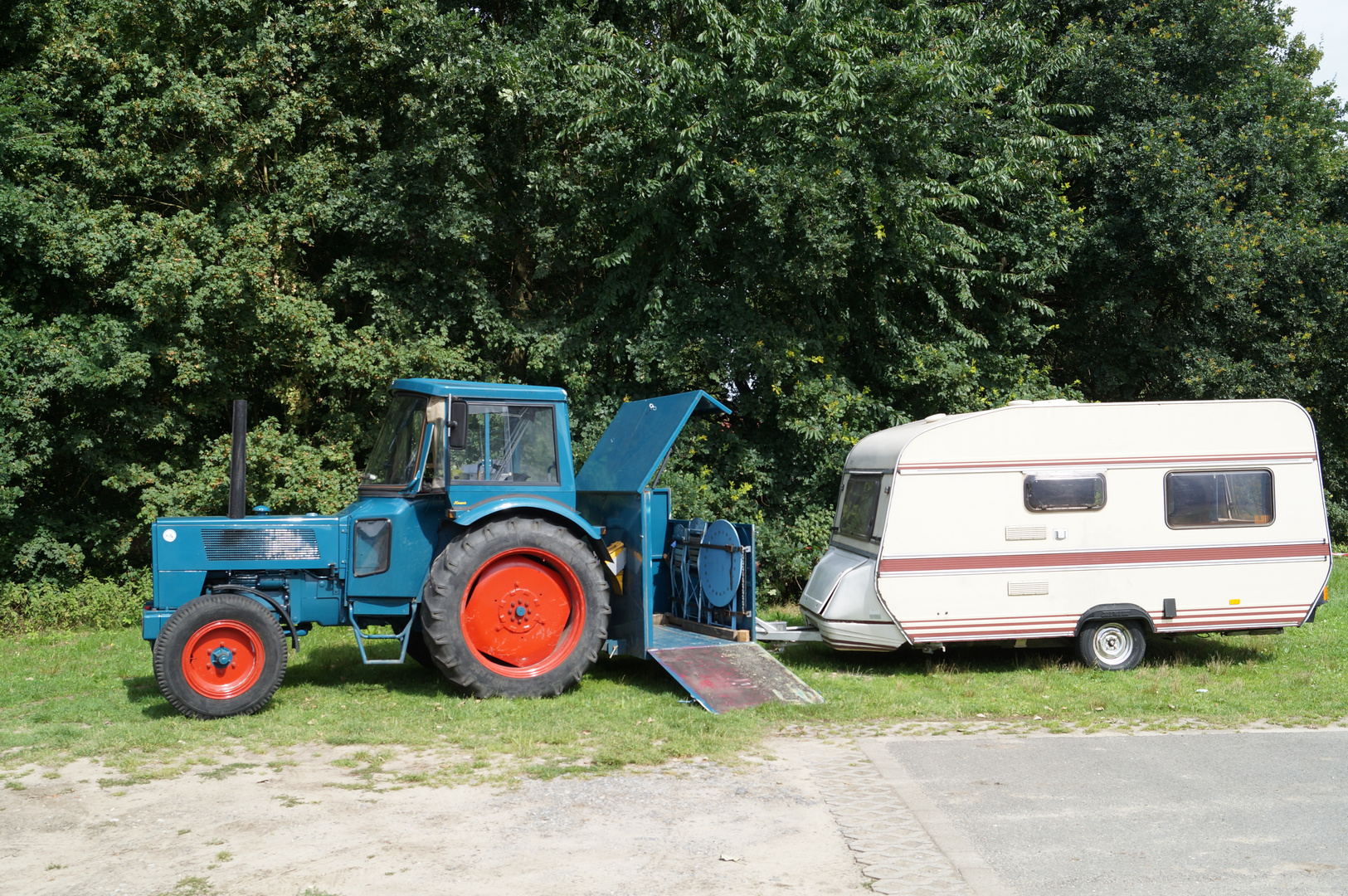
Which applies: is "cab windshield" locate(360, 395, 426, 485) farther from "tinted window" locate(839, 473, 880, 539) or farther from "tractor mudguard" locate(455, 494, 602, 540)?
"tinted window" locate(839, 473, 880, 539)

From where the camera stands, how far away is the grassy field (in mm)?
6773

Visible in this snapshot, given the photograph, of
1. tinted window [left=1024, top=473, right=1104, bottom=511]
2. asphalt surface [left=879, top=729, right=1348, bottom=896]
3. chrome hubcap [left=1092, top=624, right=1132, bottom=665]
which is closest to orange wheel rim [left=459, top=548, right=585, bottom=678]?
asphalt surface [left=879, top=729, right=1348, bottom=896]

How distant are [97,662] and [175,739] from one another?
13.7 ft

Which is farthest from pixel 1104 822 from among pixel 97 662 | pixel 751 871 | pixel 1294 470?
pixel 97 662

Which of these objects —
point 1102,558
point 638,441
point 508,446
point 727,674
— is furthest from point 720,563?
point 1102,558

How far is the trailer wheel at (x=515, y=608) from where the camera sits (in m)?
7.81

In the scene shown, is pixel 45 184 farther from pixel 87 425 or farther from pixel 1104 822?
pixel 1104 822

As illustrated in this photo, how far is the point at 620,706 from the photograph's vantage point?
25.9ft

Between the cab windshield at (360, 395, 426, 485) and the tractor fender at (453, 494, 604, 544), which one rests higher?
the cab windshield at (360, 395, 426, 485)

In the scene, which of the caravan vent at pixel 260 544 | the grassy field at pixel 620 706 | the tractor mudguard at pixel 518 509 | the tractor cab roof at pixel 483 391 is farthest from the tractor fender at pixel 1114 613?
the caravan vent at pixel 260 544

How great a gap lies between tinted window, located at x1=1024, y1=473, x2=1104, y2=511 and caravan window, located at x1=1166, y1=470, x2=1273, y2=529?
0.70m

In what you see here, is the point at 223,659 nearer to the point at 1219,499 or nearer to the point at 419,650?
the point at 419,650

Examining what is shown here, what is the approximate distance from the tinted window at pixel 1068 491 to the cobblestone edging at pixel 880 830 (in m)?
3.66

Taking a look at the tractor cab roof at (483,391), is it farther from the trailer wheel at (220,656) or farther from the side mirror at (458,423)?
the trailer wheel at (220,656)
